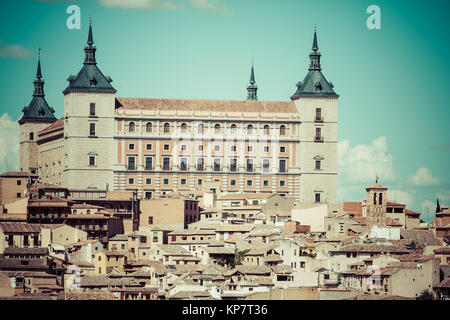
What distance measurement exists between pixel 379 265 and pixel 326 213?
24.1 m

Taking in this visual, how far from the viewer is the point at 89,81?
106 meters

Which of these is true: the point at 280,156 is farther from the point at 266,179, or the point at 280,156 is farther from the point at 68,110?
the point at 68,110

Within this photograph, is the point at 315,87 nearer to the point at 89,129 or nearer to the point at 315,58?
the point at 315,58

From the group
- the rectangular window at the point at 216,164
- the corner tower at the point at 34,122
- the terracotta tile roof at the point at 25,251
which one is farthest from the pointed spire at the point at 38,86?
the terracotta tile roof at the point at 25,251

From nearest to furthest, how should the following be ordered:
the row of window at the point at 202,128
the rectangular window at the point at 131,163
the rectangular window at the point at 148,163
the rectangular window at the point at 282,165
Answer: the rectangular window at the point at 131,163 → the rectangular window at the point at 148,163 → the row of window at the point at 202,128 → the rectangular window at the point at 282,165

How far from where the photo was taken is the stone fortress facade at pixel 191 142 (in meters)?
105

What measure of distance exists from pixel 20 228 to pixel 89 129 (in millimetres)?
25959

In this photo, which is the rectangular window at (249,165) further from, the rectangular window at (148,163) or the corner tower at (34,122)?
the corner tower at (34,122)

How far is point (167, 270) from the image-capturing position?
71.7 meters

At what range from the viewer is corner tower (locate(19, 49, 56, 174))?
385ft

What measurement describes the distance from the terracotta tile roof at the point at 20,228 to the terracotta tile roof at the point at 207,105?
27.6 m

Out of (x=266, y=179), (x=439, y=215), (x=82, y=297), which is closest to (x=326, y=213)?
(x=439, y=215)

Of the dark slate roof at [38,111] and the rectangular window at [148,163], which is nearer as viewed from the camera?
the rectangular window at [148,163]

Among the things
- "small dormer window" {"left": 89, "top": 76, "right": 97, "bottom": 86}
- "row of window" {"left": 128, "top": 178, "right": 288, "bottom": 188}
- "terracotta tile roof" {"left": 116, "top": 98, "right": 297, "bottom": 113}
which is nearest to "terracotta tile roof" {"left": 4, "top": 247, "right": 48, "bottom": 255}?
"row of window" {"left": 128, "top": 178, "right": 288, "bottom": 188}
